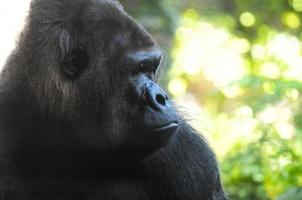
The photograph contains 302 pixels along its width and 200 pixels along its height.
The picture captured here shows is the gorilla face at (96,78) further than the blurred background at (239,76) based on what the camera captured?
No

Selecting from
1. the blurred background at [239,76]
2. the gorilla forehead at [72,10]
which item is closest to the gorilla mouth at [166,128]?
the gorilla forehead at [72,10]

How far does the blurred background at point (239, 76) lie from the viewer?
4793mm

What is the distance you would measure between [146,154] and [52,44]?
2.26 ft

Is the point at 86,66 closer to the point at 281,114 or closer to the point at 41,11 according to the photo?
the point at 41,11

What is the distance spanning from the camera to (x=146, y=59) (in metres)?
3.32

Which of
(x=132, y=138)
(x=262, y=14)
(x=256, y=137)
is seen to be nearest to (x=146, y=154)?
(x=132, y=138)

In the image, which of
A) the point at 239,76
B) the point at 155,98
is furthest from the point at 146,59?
the point at 239,76

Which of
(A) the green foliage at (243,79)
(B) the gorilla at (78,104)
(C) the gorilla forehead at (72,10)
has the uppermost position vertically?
(C) the gorilla forehead at (72,10)

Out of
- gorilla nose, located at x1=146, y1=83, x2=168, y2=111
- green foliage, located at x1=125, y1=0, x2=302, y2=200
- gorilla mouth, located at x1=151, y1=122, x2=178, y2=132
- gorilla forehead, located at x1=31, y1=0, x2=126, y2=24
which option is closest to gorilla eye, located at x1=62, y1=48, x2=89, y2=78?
gorilla forehead, located at x1=31, y1=0, x2=126, y2=24

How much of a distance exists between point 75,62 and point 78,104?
20cm

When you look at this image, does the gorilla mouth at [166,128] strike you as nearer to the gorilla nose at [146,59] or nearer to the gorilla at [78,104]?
the gorilla at [78,104]

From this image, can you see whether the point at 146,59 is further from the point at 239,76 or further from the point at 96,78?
the point at 239,76

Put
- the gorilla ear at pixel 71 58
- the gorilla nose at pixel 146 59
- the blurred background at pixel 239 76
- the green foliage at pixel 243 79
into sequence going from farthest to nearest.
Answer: the green foliage at pixel 243 79 → the blurred background at pixel 239 76 → the gorilla nose at pixel 146 59 → the gorilla ear at pixel 71 58

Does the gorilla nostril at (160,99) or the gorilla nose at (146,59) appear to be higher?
the gorilla nose at (146,59)
